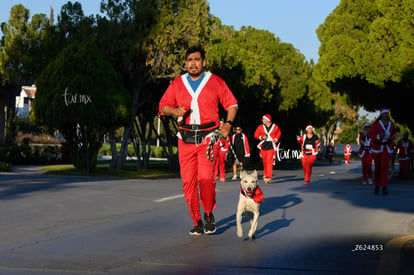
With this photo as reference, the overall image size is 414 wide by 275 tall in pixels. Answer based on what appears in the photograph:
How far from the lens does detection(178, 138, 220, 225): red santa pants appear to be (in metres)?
8.99

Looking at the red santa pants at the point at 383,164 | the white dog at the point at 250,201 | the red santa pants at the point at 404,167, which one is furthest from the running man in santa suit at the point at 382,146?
the red santa pants at the point at 404,167

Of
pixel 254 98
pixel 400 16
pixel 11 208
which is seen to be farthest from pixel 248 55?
pixel 11 208

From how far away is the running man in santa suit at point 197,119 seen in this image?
8961mm

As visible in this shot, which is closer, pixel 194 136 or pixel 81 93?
pixel 194 136

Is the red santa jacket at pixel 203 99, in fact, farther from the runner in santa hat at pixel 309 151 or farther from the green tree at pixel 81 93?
the green tree at pixel 81 93

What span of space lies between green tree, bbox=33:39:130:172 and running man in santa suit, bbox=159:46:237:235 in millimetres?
16729

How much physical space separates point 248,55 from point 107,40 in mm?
13805

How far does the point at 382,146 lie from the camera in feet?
55.7

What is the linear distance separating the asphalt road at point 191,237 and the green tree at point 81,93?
31.8 feet

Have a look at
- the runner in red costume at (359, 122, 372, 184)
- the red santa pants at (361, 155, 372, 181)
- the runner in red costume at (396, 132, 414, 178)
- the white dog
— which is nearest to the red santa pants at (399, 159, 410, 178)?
the runner in red costume at (396, 132, 414, 178)

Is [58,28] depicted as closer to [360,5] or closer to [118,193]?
[360,5]

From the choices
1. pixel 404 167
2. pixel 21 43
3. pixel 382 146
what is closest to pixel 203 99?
pixel 382 146

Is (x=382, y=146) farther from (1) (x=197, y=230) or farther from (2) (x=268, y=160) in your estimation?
(1) (x=197, y=230)

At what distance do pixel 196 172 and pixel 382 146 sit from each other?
8.87m
